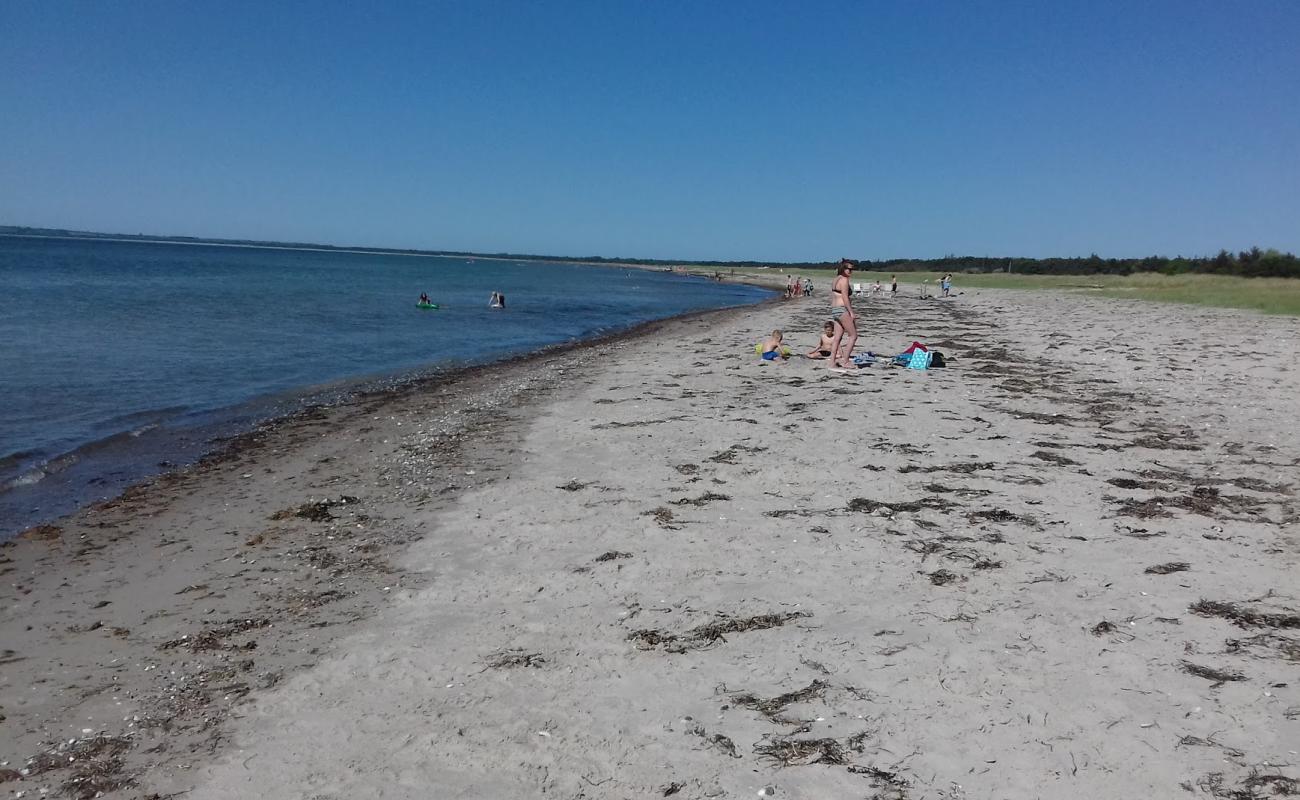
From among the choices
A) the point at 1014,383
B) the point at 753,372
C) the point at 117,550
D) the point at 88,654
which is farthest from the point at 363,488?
the point at 1014,383

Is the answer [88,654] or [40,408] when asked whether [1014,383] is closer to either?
[88,654]

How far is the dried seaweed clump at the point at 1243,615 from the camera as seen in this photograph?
15.7 ft

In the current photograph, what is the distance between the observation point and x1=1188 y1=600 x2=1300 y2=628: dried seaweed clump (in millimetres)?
4777

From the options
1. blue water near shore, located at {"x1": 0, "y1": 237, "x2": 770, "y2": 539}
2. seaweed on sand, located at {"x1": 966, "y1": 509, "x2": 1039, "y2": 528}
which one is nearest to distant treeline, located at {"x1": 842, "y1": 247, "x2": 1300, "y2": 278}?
blue water near shore, located at {"x1": 0, "y1": 237, "x2": 770, "y2": 539}

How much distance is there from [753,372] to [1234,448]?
8674 mm

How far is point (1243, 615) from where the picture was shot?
489 centimetres

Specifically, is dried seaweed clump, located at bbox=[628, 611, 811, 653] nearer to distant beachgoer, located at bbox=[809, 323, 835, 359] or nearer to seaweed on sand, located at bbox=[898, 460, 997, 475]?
seaweed on sand, located at bbox=[898, 460, 997, 475]

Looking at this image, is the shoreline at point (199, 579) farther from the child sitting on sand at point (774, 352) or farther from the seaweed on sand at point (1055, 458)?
the child sitting on sand at point (774, 352)

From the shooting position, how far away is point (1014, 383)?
1374 centimetres

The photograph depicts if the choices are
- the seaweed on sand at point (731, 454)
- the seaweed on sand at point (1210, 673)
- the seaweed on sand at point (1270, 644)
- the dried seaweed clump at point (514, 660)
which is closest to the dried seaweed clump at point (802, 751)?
the dried seaweed clump at point (514, 660)

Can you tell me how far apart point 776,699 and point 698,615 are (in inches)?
43.6

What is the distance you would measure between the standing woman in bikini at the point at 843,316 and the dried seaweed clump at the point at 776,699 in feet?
36.7

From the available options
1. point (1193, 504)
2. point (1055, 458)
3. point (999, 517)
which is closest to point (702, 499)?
point (999, 517)

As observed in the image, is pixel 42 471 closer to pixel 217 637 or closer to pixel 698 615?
pixel 217 637
